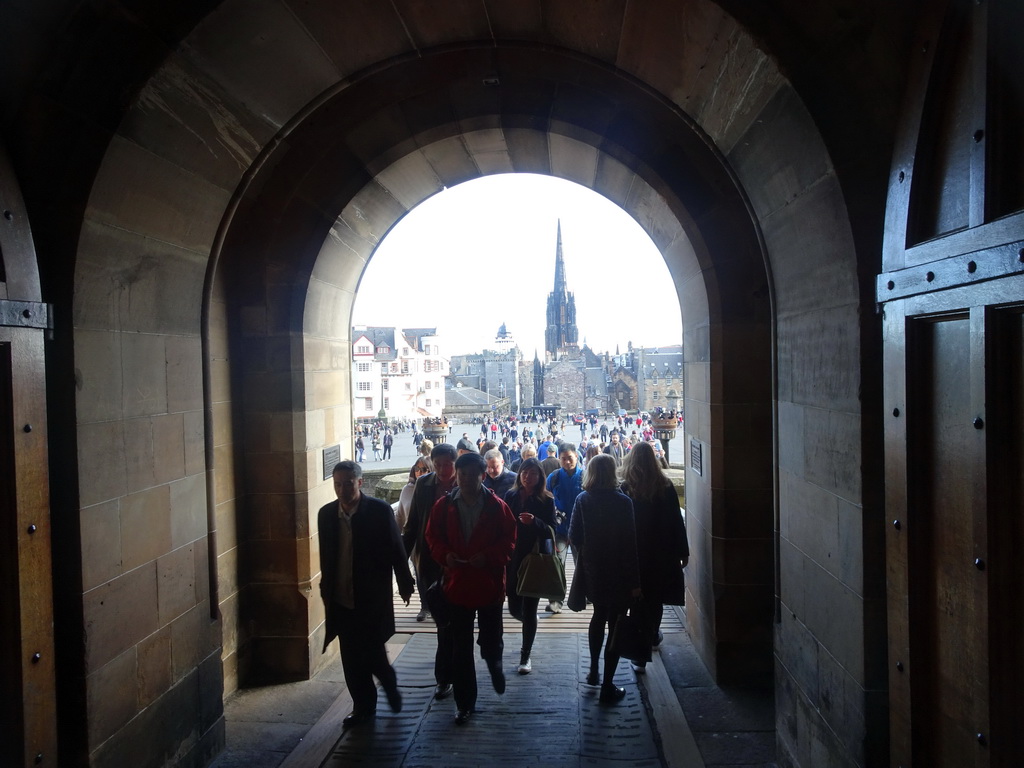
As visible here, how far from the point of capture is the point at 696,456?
5.60m

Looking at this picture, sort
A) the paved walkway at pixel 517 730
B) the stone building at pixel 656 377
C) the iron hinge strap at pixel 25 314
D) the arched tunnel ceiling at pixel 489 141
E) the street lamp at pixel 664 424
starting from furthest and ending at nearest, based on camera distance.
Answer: the stone building at pixel 656 377 < the street lamp at pixel 664 424 < the arched tunnel ceiling at pixel 489 141 < the paved walkway at pixel 517 730 < the iron hinge strap at pixel 25 314

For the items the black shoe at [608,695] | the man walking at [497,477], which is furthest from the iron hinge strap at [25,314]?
the black shoe at [608,695]

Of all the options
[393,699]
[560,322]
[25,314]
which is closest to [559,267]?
[560,322]

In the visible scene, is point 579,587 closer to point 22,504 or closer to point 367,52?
point 22,504

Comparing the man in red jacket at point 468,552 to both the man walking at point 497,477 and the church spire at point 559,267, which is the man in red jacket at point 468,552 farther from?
the church spire at point 559,267

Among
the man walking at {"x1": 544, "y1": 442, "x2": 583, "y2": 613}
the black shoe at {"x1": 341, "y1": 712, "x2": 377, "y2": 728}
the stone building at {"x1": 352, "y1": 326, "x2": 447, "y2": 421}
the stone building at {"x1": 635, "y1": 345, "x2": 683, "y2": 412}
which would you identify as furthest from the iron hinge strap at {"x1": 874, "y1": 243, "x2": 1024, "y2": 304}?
the stone building at {"x1": 635, "y1": 345, "x2": 683, "y2": 412}

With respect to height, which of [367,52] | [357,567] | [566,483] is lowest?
[357,567]

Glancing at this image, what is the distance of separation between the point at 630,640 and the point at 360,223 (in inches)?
152

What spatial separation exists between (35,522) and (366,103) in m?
3.53

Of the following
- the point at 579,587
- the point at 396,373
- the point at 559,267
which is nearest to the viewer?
the point at 579,587

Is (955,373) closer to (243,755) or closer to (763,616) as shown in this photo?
(763,616)

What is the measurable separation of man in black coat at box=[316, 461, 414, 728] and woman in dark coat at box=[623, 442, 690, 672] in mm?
1669

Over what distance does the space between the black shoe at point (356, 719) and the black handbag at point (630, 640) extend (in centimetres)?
164

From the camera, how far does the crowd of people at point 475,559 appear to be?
435 centimetres
